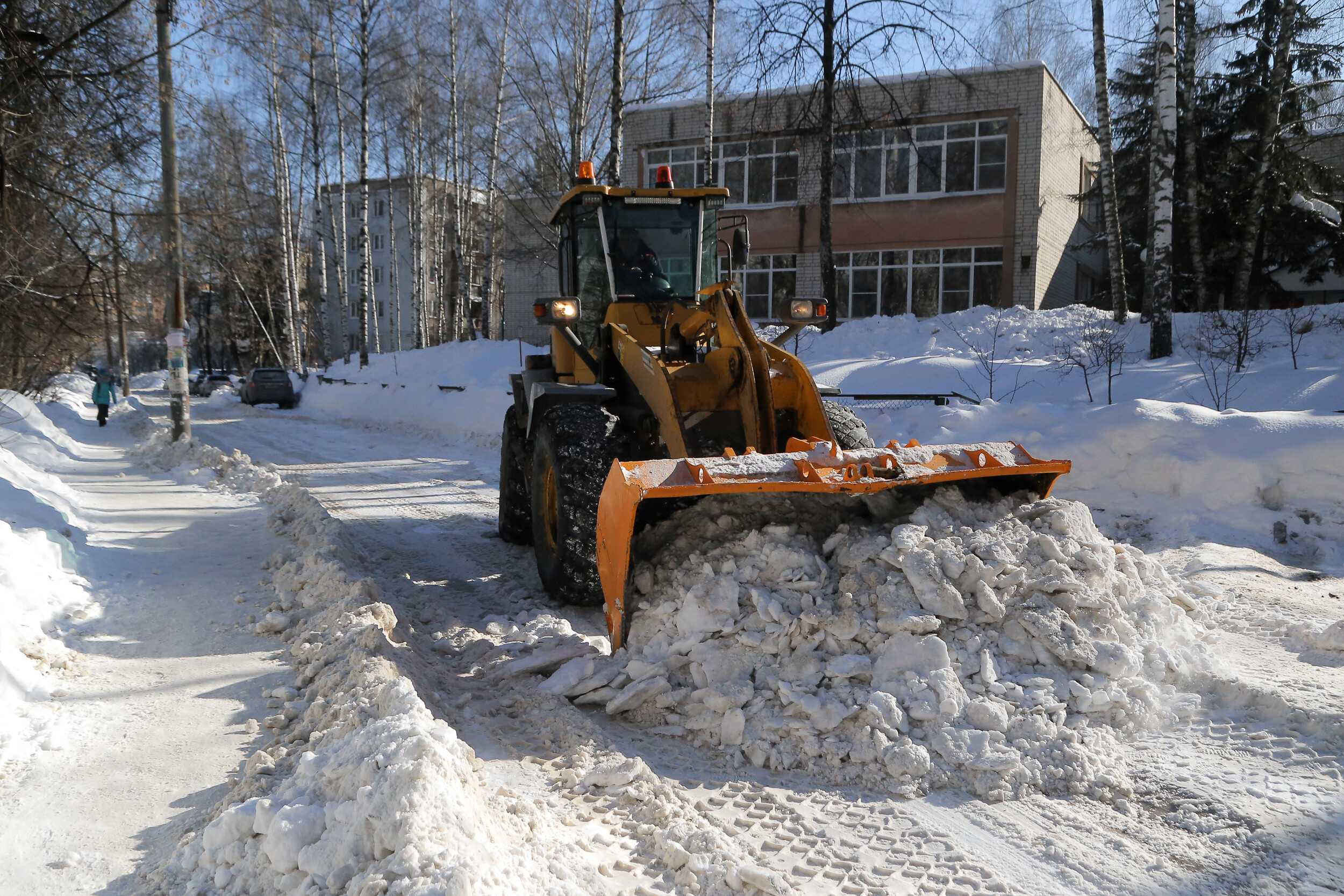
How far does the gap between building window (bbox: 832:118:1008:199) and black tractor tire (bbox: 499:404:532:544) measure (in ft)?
58.9

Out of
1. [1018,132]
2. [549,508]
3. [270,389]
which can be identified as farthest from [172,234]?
[1018,132]

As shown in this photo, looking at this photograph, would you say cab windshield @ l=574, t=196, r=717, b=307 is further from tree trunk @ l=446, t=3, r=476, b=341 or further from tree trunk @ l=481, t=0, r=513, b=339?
tree trunk @ l=481, t=0, r=513, b=339

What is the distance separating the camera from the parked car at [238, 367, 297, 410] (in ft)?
89.9

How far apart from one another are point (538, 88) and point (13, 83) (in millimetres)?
18011

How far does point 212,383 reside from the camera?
124 feet

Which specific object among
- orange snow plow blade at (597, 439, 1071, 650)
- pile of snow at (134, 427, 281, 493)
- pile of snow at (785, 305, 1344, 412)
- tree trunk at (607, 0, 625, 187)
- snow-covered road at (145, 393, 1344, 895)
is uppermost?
tree trunk at (607, 0, 625, 187)

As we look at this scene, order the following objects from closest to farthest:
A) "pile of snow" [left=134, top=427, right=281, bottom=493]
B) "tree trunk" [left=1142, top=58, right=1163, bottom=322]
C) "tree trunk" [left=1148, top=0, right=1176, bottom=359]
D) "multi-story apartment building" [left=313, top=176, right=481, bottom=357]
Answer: "pile of snow" [left=134, top=427, right=281, bottom=493] → "tree trunk" [left=1148, top=0, right=1176, bottom=359] → "tree trunk" [left=1142, top=58, right=1163, bottom=322] → "multi-story apartment building" [left=313, top=176, right=481, bottom=357]

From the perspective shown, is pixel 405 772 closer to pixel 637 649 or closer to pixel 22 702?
pixel 637 649

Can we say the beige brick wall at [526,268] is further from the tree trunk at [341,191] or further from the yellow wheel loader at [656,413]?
the yellow wheel loader at [656,413]

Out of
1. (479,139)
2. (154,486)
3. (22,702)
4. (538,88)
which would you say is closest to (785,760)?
(22,702)

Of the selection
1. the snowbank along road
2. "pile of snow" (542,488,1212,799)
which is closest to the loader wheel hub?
the snowbank along road

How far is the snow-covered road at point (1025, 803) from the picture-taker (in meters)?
2.79

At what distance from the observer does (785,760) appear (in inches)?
139

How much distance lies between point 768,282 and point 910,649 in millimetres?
22955
